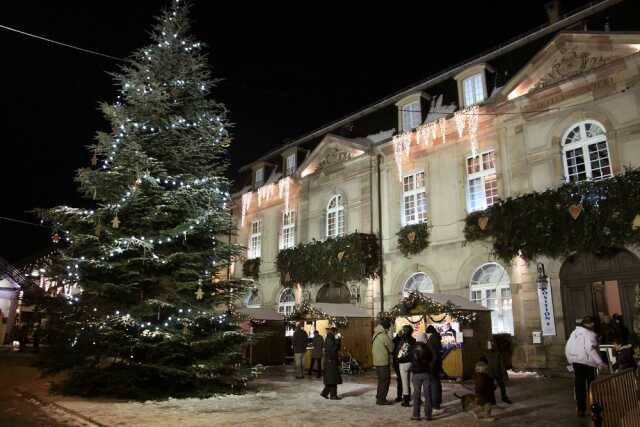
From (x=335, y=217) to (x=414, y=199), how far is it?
439 cm

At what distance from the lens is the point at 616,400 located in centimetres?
558

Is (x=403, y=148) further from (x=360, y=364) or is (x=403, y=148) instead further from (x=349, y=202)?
(x=360, y=364)

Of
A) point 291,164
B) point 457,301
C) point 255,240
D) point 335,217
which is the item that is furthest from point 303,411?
point 255,240

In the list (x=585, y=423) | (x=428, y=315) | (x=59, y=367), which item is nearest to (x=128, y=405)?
(x=59, y=367)

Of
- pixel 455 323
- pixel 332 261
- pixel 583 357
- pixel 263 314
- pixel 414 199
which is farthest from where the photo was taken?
pixel 332 261

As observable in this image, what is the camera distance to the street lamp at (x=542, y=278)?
1454cm

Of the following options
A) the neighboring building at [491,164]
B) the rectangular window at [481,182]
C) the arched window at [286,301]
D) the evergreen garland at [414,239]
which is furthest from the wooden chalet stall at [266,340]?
the rectangular window at [481,182]

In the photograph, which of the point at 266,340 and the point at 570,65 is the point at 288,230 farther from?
the point at 570,65

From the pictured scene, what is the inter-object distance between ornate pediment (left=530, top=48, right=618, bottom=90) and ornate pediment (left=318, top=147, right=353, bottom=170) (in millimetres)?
8535

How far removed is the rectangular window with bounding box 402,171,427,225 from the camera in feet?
61.8

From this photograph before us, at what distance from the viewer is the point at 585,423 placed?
7469mm

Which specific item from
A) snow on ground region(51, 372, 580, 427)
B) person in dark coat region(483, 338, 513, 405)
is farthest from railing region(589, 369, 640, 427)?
person in dark coat region(483, 338, 513, 405)

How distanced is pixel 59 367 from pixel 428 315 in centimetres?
981

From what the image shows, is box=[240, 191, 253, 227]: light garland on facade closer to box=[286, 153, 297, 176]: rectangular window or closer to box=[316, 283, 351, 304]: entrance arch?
box=[286, 153, 297, 176]: rectangular window
